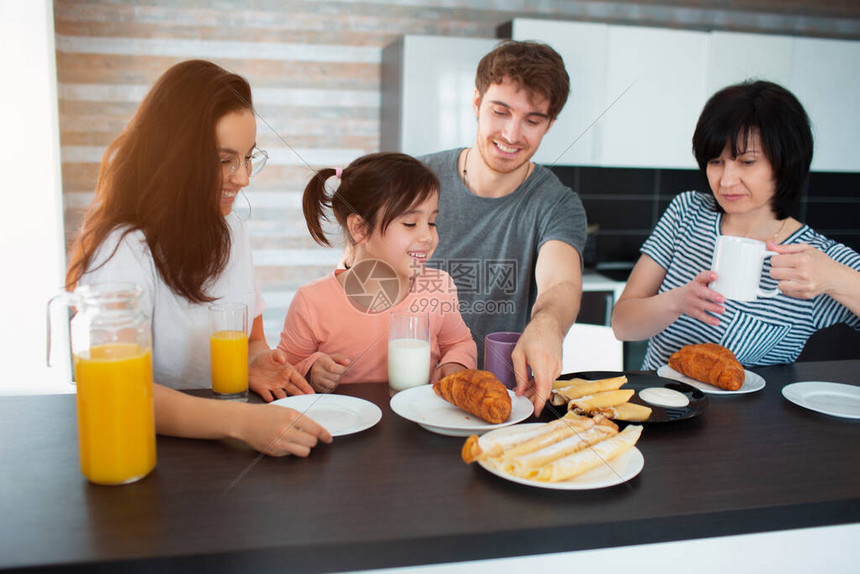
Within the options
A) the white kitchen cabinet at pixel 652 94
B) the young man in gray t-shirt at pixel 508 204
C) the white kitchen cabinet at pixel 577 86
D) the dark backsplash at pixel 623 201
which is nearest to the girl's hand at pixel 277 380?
the young man in gray t-shirt at pixel 508 204

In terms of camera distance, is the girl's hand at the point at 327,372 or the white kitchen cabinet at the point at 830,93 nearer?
the girl's hand at the point at 327,372

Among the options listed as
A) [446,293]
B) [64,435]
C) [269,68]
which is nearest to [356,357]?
[446,293]

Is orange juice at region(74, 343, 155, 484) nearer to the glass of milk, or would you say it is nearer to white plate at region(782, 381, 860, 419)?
the glass of milk

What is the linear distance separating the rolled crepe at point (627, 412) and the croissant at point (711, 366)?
0.23 m

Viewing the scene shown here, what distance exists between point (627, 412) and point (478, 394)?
23 cm

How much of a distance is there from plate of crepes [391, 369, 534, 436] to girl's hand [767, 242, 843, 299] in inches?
22.8

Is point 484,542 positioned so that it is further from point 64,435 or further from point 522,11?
point 522,11

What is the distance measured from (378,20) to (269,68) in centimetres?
55

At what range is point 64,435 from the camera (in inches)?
35.9

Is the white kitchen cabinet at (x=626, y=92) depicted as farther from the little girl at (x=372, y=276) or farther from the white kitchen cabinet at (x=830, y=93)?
the little girl at (x=372, y=276)

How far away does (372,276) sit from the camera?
1559 millimetres

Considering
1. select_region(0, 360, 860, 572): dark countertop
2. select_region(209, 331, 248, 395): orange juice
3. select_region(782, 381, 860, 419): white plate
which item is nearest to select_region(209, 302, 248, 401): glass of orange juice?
select_region(209, 331, 248, 395): orange juice

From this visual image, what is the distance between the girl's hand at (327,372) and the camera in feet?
3.84

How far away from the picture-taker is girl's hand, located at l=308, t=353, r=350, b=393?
117 centimetres
